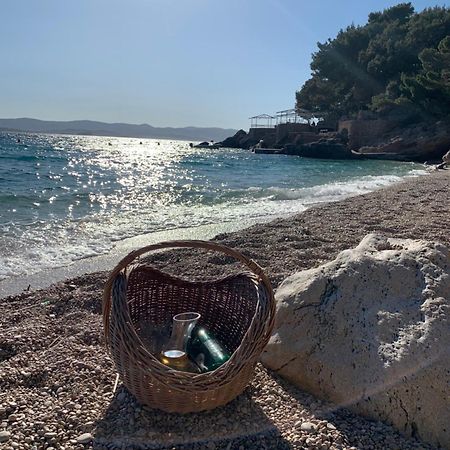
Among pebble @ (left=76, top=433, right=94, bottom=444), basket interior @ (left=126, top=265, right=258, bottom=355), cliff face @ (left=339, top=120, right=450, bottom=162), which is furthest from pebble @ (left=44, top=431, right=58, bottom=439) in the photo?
cliff face @ (left=339, top=120, right=450, bottom=162)

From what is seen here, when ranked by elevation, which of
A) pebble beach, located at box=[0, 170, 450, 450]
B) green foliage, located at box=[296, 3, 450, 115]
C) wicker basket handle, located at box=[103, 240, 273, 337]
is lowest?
pebble beach, located at box=[0, 170, 450, 450]

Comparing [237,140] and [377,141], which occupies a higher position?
[377,141]

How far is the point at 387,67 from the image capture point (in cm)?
5125

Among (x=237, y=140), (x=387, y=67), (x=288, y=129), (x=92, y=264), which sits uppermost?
(x=387, y=67)

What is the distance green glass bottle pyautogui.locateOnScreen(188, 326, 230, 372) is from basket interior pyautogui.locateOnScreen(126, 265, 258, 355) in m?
0.18

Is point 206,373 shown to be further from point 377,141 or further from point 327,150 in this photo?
point 377,141

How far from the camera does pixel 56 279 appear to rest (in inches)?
192

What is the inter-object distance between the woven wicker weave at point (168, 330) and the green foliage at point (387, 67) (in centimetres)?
3995

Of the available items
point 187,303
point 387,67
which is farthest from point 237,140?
point 187,303

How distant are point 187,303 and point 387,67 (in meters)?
54.9

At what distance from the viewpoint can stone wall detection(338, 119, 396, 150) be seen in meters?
46.2

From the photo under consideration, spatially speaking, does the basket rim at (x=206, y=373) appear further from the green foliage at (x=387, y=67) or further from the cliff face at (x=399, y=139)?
the cliff face at (x=399, y=139)

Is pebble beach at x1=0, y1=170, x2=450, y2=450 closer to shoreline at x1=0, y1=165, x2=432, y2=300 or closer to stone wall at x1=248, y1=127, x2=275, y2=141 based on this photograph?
shoreline at x1=0, y1=165, x2=432, y2=300

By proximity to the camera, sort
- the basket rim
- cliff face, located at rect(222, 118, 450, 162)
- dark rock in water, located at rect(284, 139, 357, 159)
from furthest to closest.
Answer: dark rock in water, located at rect(284, 139, 357, 159) < cliff face, located at rect(222, 118, 450, 162) < the basket rim
